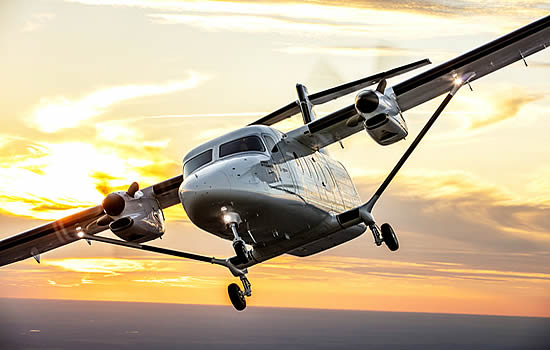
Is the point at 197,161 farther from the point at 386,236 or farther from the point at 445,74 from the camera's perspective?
the point at 445,74

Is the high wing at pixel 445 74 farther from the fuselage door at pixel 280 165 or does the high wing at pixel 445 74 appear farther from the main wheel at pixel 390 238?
the main wheel at pixel 390 238

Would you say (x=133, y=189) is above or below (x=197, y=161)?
above

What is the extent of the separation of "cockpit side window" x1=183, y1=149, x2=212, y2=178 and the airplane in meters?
0.03

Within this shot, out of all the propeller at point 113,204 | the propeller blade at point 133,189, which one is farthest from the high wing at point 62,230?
the propeller at point 113,204

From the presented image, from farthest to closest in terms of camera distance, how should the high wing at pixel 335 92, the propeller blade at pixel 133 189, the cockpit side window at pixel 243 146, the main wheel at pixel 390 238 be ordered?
the high wing at pixel 335 92 → the propeller blade at pixel 133 189 → the main wheel at pixel 390 238 → the cockpit side window at pixel 243 146

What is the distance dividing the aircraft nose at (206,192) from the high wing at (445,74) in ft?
10.3

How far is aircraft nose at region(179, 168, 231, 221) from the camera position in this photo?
12.0 m

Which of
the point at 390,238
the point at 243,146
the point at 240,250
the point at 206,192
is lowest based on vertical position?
the point at 240,250

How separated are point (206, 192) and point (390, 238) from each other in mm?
5680

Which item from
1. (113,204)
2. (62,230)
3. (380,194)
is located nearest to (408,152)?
(380,194)

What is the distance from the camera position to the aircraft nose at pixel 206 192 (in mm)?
11992

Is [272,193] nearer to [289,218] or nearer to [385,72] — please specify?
[289,218]

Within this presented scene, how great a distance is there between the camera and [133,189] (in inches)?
666

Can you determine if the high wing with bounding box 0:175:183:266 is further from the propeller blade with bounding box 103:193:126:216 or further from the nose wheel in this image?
the nose wheel
